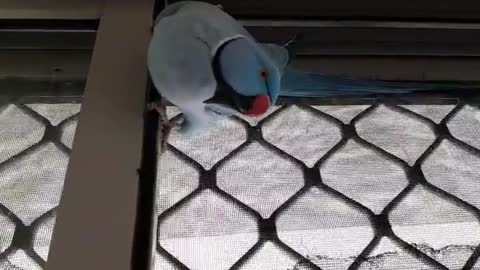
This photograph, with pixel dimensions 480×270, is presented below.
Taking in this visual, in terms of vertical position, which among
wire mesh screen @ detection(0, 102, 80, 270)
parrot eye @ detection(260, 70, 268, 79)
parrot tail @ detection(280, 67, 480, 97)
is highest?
parrot tail @ detection(280, 67, 480, 97)

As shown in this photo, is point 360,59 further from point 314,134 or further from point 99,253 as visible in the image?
point 99,253

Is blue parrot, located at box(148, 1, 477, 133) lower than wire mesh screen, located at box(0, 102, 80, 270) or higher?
higher

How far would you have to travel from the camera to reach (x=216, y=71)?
0.60 metres

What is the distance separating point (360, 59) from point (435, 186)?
6.5 inches

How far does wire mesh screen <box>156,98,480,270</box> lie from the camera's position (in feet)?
1.92

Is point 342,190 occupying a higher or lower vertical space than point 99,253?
higher

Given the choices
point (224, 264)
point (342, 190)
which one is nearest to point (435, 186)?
point (342, 190)

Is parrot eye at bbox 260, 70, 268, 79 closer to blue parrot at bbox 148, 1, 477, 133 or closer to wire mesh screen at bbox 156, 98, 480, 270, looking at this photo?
blue parrot at bbox 148, 1, 477, 133

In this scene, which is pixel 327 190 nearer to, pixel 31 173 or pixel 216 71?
pixel 216 71

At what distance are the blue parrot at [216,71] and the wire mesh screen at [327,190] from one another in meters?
0.04

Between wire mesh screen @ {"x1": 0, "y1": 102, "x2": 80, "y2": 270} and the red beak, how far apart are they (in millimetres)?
182

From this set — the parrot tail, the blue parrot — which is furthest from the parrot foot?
the parrot tail

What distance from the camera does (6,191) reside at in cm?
59

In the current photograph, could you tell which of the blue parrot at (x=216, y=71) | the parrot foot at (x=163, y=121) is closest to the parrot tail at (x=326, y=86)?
the blue parrot at (x=216, y=71)
